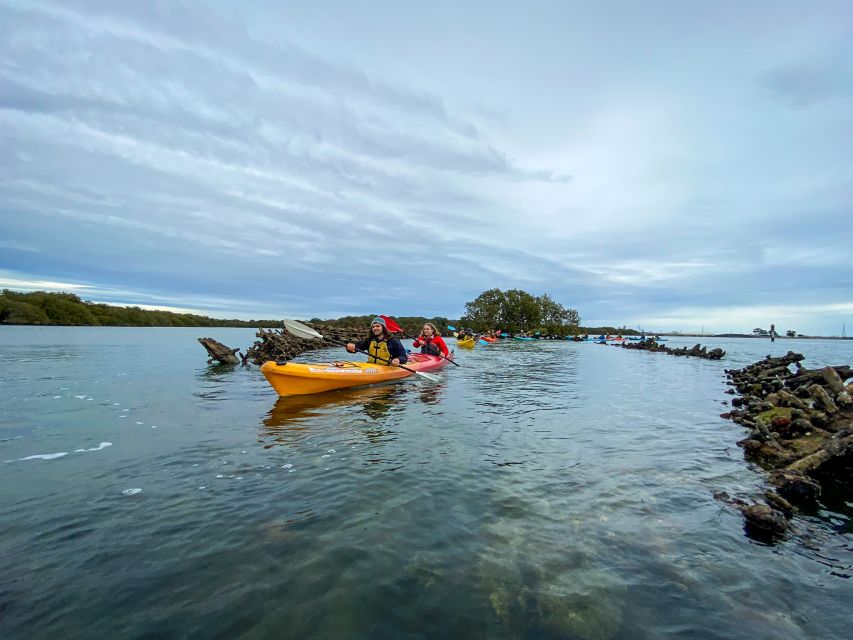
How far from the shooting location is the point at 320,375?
14766mm

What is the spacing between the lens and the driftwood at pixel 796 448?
640 cm

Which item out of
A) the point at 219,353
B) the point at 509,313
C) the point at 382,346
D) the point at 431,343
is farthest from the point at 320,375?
the point at 509,313

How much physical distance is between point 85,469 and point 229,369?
18627 millimetres

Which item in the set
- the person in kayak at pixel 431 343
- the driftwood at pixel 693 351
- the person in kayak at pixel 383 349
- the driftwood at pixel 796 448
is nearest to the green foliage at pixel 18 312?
the person in kayak at pixel 431 343

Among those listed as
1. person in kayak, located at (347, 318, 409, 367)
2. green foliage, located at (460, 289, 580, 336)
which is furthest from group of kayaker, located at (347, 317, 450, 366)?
green foliage, located at (460, 289, 580, 336)

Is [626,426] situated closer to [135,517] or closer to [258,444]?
[258,444]

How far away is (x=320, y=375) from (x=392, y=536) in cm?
1010

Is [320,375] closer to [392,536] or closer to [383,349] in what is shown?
[383,349]

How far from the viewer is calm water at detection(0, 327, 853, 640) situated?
381 cm

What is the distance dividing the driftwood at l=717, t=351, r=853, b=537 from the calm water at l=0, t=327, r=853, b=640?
0.34 metres

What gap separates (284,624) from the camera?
3.64 metres

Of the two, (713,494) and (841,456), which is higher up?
(841,456)

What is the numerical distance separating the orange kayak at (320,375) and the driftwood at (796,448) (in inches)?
467

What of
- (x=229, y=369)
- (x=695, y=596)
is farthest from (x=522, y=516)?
(x=229, y=369)
